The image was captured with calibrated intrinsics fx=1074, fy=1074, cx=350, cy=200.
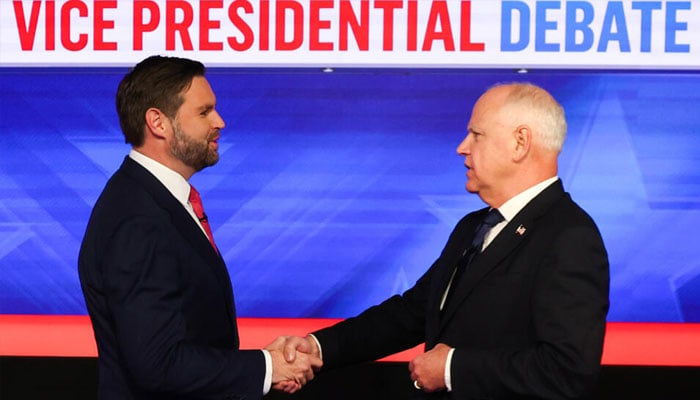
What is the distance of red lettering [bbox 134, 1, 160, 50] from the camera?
375 cm

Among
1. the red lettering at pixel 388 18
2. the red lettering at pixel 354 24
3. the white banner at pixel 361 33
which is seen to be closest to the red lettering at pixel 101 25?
the white banner at pixel 361 33

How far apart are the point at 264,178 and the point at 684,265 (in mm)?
1512

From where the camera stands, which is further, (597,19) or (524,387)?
(597,19)

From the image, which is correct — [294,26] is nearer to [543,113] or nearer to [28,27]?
[28,27]

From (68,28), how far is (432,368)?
6.80 feet

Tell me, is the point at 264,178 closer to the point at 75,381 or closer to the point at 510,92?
the point at 75,381

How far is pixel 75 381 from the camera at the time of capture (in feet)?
12.8

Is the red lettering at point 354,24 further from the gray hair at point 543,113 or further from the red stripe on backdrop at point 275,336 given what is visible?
the gray hair at point 543,113

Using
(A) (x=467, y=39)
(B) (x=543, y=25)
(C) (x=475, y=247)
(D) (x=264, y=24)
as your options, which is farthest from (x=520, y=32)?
(C) (x=475, y=247)

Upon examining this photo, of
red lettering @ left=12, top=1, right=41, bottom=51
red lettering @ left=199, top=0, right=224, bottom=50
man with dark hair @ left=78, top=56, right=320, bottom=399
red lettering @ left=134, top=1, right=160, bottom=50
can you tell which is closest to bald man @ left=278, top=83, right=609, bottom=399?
man with dark hair @ left=78, top=56, right=320, bottom=399

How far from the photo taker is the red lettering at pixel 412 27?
370 centimetres

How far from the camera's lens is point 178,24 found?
374 centimetres

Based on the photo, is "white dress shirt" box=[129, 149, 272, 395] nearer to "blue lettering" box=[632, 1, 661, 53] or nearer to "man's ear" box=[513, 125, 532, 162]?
"man's ear" box=[513, 125, 532, 162]

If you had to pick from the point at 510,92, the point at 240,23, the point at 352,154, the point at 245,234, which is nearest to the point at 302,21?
the point at 240,23
